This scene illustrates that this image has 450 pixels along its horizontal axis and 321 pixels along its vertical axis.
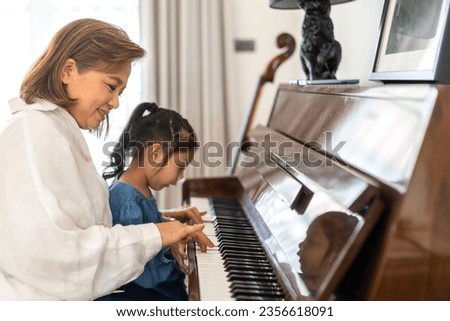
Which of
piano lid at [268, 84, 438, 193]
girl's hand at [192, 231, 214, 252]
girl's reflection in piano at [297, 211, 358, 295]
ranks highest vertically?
piano lid at [268, 84, 438, 193]

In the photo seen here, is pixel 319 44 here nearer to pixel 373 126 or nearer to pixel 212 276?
pixel 373 126

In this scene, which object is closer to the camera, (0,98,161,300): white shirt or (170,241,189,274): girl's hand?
(0,98,161,300): white shirt

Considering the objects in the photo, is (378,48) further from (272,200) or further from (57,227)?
(57,227)

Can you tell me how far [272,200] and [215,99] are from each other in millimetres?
2097

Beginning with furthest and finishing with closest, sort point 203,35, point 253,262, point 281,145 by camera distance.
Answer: point 203,35, point 281,145, point 253,262

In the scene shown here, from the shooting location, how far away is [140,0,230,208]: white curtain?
12.7 feet

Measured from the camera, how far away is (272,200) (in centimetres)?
188

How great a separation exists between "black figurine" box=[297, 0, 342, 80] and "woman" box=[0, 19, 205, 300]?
835 millimetres

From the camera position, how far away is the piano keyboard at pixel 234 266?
4.60 ft

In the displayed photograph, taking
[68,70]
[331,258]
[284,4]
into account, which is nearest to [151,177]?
[68,70]

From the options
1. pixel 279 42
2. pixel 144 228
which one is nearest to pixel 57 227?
pixel 144 228

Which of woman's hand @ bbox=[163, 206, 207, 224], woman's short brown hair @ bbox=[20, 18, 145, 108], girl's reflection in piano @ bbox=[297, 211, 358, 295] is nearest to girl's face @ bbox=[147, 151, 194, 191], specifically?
woman's hand @ bbox=[163, 206, 207, 224]

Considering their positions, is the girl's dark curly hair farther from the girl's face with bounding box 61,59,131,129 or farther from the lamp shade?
the lamp shade

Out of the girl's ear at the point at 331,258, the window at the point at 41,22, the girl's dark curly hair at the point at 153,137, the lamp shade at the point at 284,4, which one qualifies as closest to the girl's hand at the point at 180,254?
the girl's dark curly hair at the point at 153,137
